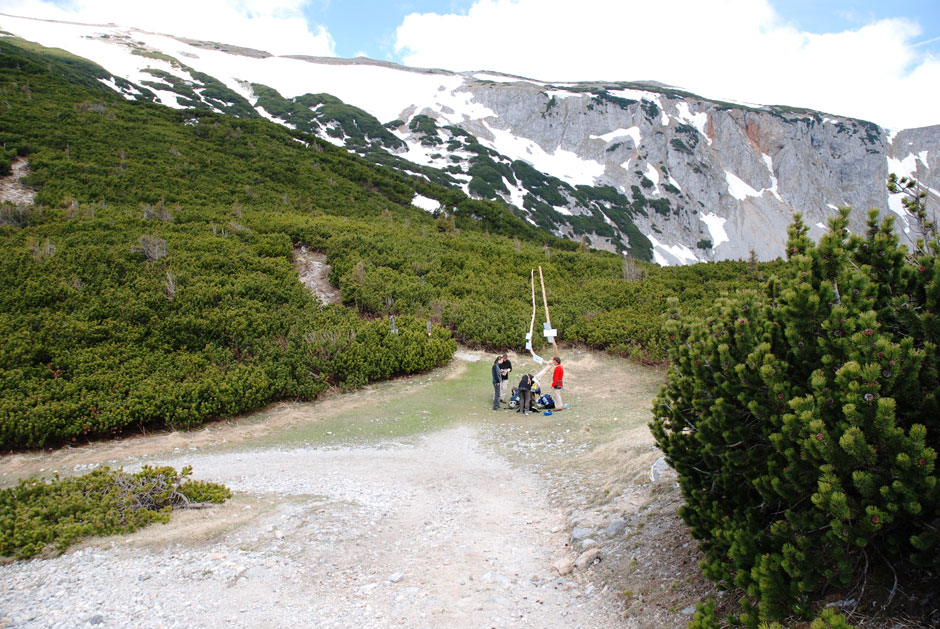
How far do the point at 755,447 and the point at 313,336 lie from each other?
11.5 metres

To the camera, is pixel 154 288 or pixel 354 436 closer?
pixel 354 436

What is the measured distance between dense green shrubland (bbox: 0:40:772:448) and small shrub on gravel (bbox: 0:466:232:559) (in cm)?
363

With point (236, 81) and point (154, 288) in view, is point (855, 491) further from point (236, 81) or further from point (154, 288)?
point (236, 81)

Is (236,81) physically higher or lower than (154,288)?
higher

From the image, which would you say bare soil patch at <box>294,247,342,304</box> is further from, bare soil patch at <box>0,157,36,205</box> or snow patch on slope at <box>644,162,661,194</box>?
snow patch on slope at <box>644,162,661,194</box>

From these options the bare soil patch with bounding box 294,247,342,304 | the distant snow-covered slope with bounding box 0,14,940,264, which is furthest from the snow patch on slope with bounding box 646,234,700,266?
the bare soil patch with bounding box 294,247,342,304

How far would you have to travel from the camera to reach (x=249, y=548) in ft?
17.9

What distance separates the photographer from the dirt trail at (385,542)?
4391mm

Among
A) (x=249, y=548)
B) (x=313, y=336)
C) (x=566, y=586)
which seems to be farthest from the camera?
(x=313, y=336)

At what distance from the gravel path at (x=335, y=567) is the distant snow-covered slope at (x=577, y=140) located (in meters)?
58.5

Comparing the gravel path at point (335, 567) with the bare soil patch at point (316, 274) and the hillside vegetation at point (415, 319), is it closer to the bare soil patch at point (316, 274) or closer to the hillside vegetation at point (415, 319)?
the hillside vegetation at point (415, 319)

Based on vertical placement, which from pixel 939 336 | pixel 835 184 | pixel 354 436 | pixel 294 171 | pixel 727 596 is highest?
pixel 835 184

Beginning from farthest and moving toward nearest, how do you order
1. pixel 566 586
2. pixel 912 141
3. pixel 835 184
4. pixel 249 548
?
pixel 912 141 → pixel 835 184 → pixel 249 548 → pixel 566 586

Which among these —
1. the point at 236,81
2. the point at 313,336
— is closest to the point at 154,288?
the point at 313,336
